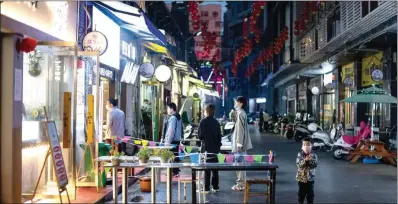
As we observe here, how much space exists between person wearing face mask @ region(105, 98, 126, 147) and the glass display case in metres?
2.32

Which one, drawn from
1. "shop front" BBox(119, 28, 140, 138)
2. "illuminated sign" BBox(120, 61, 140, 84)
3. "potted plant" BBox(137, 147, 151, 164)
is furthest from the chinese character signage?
"illuminated sign" BBox(120, 61, 140, 84)

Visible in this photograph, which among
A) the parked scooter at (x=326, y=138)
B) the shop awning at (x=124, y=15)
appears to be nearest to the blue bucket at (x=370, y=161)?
the parked scooter at (x=326, y=138)

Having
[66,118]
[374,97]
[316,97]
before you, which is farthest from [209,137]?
[316,97]

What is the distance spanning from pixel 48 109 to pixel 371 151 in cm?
1190

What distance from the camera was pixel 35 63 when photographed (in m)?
9.70

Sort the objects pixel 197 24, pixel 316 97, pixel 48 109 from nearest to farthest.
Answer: pixel 48 109, pixel 197 24, pixel 316 97

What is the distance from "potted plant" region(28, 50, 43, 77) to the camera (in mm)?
9525

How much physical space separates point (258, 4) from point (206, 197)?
10776 mm

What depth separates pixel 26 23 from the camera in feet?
27.9

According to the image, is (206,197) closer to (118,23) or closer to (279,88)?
(118,23)

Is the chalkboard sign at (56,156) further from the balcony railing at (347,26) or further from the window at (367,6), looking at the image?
the window at (367,6)

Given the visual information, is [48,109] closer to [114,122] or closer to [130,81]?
[114,122]

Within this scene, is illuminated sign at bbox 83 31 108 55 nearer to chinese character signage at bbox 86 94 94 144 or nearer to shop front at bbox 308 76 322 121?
chinese character signage at bbox 86 94 94 144

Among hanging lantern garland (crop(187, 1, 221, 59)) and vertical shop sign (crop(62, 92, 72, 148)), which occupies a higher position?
hanging lantern garland (crop(187, 1, 221, 59))
